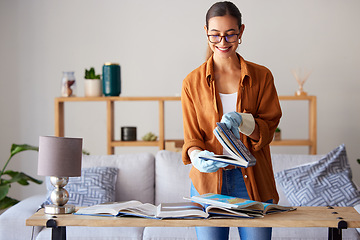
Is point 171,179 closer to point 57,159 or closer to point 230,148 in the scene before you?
point 57,159

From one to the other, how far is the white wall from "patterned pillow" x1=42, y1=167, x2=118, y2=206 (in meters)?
1.61

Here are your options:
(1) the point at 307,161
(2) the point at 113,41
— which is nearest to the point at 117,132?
(2) the point at 113,41

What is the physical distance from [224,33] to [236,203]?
59 centimetres

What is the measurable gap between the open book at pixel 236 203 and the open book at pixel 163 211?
2 cm

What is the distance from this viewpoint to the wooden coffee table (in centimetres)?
164

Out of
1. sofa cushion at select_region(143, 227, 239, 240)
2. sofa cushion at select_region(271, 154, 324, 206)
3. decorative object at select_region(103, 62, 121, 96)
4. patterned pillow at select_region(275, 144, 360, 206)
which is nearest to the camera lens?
sofa cushion at select_region(143, 227, 239, 240)

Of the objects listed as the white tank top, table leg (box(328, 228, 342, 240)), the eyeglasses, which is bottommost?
table leg (box(328, 228, 342, 240))

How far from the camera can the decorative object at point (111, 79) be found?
354 cm

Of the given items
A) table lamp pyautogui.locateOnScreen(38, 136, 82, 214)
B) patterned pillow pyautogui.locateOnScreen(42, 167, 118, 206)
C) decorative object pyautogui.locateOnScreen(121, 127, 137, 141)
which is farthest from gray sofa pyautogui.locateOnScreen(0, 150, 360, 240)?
table lamp pyautogui.locateOnScreen(38, 136, 82, 214)

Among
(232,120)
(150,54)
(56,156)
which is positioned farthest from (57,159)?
(150,54)

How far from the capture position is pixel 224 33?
1.74 meters

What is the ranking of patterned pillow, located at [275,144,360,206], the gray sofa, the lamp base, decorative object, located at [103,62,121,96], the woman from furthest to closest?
decorative object, located at [103,62,121,96]
the gray sofa
patterned pillow, located at [275,144,360,206]
the lamp base
the woman

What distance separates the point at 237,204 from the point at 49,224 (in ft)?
2.18

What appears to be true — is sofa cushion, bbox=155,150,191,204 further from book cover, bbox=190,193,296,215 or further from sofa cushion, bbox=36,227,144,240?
book cover, bbox=190,193,296,215
